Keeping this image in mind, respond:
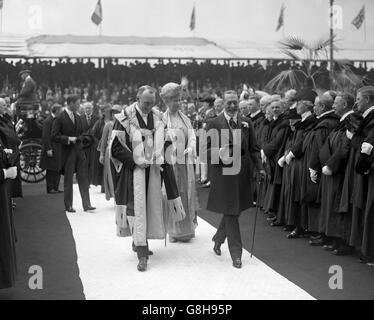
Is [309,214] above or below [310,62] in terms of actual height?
below

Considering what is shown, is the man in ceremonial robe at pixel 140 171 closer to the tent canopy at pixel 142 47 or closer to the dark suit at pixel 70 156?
the dark suit at pixel 70 156

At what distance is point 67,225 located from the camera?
8.53 m

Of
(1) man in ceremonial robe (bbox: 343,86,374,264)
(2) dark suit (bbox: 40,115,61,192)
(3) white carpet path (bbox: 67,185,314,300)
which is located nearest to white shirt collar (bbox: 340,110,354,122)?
(1) man in ceremonial robe (bbox: 343,86,374,264)

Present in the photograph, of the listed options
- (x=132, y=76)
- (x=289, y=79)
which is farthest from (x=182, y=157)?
(x=132, y=76)

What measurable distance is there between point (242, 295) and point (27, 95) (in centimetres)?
936

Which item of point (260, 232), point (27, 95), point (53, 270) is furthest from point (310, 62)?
point (53, 270)

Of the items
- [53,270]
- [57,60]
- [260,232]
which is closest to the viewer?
[53,270]

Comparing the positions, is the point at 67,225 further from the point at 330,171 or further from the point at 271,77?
the point at 271,77

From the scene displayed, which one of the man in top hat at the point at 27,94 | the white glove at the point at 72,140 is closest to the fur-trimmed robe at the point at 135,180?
the white glove at the point at 72,140

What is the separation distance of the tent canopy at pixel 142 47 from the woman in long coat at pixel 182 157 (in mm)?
8530

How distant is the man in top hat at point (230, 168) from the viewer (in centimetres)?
616

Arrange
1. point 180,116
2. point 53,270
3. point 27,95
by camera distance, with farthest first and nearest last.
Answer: point 27,95 → point 180,116 → point 53,270

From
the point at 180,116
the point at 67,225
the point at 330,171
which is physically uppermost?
the point at 180,116

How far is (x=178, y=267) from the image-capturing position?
6203 mm
